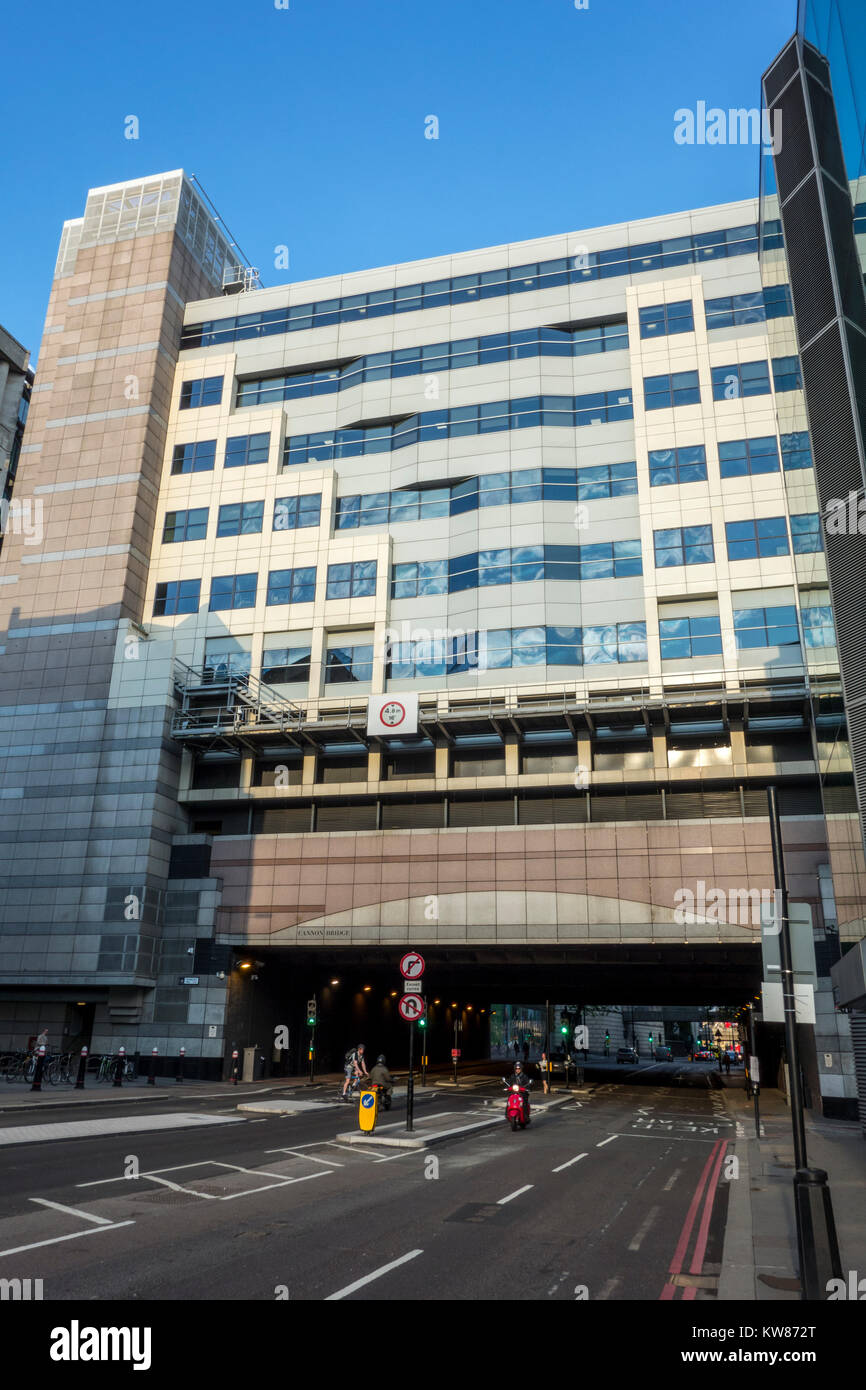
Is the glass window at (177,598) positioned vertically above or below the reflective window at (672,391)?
below

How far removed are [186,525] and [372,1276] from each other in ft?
164

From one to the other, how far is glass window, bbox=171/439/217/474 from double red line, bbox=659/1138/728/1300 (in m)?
47.4

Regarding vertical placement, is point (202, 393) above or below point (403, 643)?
above

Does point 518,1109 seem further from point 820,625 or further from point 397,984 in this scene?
point 397,984

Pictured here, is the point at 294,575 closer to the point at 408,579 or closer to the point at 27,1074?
the point at 408,579

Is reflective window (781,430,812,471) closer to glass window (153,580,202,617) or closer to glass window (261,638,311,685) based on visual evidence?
glass window (261,638,311,685)

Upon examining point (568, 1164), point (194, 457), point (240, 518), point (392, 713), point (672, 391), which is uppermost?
point (672, 391)

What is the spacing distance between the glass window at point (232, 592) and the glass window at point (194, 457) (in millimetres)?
7846

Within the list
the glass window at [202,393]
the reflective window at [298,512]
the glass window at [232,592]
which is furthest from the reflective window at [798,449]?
the glass window at [202,393]

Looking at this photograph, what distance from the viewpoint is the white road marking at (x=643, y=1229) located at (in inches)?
Answer: 443

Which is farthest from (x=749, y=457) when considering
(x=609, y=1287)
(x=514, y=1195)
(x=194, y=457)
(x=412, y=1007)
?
(x=609, y=1287)

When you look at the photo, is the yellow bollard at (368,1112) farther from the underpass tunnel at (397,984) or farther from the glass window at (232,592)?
the glass window at (232,592)

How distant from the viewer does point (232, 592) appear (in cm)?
5184

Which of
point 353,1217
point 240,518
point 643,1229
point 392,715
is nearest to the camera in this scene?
point 353,1217
